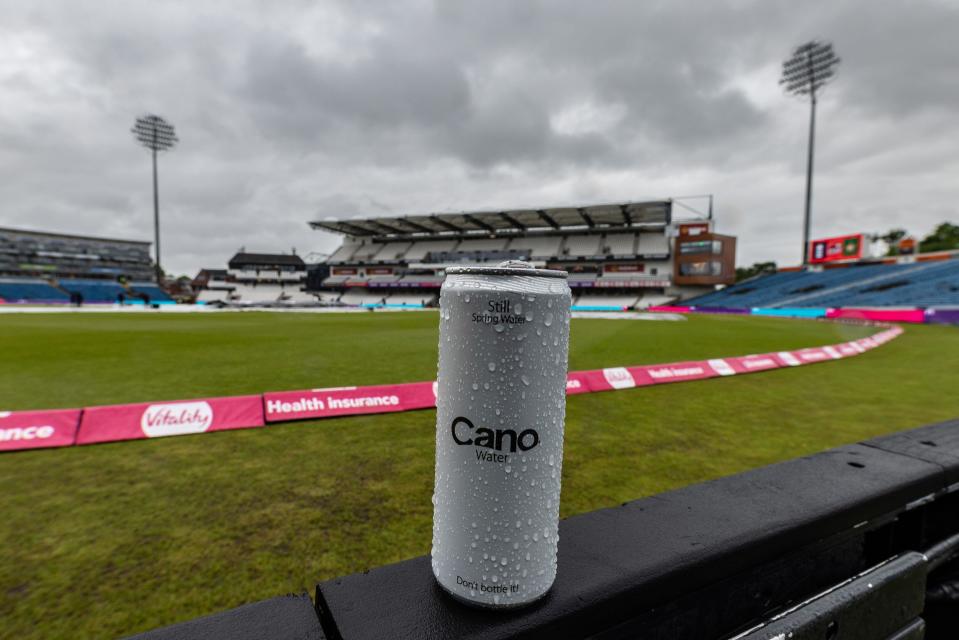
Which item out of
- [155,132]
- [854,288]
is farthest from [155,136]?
[854,288]

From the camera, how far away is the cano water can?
0.88 metres

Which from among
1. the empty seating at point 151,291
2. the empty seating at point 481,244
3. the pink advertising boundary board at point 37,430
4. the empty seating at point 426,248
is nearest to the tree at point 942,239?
the empty seating at point 481,244

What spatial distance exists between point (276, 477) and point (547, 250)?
54.4 metres

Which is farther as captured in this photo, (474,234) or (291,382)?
(474,234)

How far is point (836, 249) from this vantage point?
4303 cm

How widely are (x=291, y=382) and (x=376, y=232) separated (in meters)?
59.2

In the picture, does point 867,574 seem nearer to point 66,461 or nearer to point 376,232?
point 66,461

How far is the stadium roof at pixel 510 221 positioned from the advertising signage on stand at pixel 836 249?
1421 cm

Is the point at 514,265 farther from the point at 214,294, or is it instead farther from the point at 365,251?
the point at 214,294

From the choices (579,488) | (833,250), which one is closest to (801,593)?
(579,488)

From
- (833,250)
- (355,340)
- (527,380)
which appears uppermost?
(833,250)

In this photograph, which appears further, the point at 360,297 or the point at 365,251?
the point at 365,251

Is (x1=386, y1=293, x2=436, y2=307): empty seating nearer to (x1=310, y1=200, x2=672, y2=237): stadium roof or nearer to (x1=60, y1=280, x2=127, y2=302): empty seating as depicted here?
(x1=310, y1=200, x2=672, y2=237): stadium roof

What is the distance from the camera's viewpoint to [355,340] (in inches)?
429
